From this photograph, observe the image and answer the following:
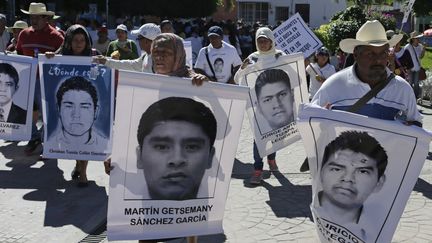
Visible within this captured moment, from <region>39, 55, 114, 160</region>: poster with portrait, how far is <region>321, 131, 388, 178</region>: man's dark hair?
3302mm

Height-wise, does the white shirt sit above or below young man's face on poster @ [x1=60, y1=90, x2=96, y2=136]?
above

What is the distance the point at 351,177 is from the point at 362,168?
0.28 feet

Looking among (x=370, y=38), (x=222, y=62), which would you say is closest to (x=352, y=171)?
(x=370, y=38)

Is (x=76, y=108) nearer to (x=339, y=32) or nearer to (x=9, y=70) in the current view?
(x=9, y=70)

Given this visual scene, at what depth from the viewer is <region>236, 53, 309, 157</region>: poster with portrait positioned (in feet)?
21.6

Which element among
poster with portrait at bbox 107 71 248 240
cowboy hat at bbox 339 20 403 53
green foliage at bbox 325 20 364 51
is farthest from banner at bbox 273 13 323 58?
green foliage at bbox 325 20 364 51

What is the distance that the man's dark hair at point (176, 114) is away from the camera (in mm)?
3637

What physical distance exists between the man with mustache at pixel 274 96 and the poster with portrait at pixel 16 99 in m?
2.77

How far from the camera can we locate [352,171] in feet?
11.6

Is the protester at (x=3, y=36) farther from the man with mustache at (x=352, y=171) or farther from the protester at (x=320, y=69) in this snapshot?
the man with mustache at (x=352, y=171)

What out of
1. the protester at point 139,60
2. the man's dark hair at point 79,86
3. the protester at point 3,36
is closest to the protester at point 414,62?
the protester at point 139,60

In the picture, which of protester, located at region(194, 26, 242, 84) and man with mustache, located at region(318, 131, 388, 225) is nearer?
man with mustache, located at region(318, 131, 388, 225)

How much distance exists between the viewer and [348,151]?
3523 millimetres

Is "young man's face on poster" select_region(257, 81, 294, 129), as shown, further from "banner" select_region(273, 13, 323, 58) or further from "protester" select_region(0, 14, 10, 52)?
"protester" select_region(0, 14, 10, 52)
